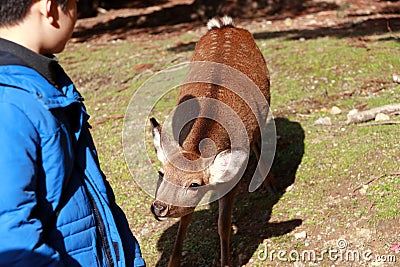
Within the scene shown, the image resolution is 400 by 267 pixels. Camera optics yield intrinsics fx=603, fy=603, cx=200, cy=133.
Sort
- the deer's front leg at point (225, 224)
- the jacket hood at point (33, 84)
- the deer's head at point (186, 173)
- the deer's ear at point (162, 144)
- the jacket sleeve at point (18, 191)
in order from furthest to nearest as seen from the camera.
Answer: the deer's front leg at point (225, 224), the deer's ear at point (162, 144), the deer's head at point (186, 173), the jacket hood at point (33, 84), the jacket sleeve at point (18, 191)

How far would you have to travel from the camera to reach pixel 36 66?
211 cm

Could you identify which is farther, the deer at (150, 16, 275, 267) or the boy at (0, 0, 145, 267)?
the deer at (150, 16, 275, 267)

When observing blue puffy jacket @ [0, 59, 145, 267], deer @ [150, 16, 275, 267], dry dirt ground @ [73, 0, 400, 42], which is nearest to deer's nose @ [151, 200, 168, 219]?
deer @ [150, 16, 275, 267]

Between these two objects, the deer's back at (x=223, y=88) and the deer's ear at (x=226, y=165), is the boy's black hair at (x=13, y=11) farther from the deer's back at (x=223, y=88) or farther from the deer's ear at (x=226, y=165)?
the deer's back at (x=223, y=88)

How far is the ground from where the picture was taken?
4.42m

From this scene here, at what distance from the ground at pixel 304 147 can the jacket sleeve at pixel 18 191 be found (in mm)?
2664

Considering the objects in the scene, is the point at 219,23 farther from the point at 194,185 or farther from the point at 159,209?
the point at 159,209

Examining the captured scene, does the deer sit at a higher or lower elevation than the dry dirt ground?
higher

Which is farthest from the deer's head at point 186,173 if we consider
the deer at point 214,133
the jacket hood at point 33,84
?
the jacket hood at point 33,84

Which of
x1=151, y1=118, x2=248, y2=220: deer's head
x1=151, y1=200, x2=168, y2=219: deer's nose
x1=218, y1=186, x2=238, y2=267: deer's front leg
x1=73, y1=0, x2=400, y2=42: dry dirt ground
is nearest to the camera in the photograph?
x1=151, y1=200, x2=168, y2=219: deer's nose

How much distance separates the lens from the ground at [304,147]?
4.42 metres

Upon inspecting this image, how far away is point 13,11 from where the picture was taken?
205 centimetres

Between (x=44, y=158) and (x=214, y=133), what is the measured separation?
2318mm

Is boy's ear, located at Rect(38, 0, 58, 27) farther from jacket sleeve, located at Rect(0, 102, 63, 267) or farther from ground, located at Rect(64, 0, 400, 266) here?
ground, located at Rect(64, 0, 400, 266)
